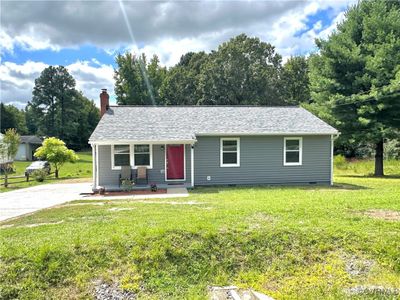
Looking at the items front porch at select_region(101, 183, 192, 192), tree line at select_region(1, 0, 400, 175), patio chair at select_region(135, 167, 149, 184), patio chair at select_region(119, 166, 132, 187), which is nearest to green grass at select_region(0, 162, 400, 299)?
front porch at select_region(101, 183, 192, 192)

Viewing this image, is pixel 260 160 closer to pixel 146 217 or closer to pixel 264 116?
pixel 264 116

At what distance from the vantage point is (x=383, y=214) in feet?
23.2

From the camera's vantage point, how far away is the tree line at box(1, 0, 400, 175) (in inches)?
772

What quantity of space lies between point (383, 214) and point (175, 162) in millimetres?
9902

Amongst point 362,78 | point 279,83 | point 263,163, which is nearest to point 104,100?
point 263,163

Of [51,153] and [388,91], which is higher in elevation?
[388,91]

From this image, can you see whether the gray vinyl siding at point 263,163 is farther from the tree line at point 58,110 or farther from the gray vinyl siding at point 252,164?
the tree line at point 58,110

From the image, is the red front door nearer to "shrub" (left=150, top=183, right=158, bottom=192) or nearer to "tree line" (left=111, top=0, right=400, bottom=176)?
"shrub" (left=150, top=183, right=158, bottom=192)

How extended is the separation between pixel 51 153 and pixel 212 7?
57.5ft


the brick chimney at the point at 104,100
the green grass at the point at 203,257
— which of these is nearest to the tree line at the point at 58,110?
the brick chimney at the point at 104,100

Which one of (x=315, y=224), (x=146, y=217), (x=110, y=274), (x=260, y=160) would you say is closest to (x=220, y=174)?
(x=260, y=160)

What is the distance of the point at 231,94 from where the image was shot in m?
40.6

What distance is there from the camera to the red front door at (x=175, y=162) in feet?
50.4

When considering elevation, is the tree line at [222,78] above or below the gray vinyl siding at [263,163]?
above
